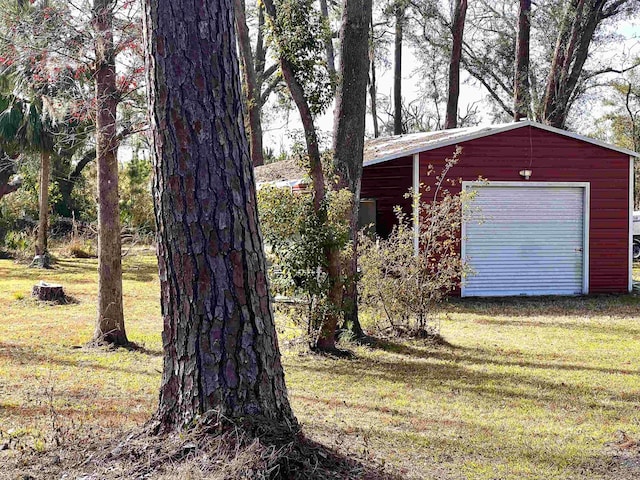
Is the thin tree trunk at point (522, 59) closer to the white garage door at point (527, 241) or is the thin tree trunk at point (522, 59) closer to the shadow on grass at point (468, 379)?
the white garage door at point (527, 241)

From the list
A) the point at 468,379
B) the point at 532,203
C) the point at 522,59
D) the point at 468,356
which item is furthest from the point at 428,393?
the point at 522,59

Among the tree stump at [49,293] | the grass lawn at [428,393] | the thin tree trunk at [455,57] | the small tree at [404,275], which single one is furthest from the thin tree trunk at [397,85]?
the small tree at [404,275]

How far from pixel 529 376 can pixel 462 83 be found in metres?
24.9

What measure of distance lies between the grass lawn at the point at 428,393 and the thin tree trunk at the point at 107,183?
0.45 metres

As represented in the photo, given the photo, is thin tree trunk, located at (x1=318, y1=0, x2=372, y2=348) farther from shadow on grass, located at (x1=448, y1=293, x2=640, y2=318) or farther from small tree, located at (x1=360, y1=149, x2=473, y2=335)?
shadow on grass, located at (x1=448, y1=293, x2=640, y2=318)

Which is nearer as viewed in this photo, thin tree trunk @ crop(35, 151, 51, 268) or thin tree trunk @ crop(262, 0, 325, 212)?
thin tree trunk @ crop(262, 0, 325, 212)

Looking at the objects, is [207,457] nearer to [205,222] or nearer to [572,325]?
A: [205,222]

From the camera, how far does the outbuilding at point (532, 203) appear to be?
15.5 m

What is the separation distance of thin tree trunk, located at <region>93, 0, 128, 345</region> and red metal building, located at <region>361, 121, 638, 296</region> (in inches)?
267

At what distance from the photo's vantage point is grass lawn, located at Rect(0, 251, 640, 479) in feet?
18.1

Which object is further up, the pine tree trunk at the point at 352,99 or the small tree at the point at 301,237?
the pine tree trunk at the point at 352,99

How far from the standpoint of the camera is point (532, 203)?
15.9 metres

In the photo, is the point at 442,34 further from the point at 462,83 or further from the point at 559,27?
the point at 559,27

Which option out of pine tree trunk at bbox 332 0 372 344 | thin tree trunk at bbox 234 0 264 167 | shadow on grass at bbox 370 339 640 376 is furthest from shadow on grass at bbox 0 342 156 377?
shadow on grass at bbox 370 339 640 376
